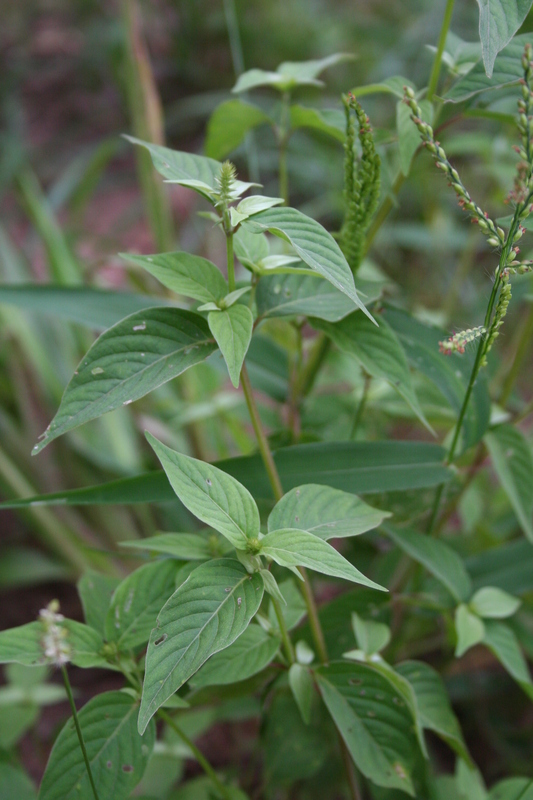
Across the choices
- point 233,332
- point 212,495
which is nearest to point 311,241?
point 233,332

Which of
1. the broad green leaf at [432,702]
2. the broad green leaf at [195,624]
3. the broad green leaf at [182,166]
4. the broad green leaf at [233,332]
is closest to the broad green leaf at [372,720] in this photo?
the broad green leaf at [432,702]

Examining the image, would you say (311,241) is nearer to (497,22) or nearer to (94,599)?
(497,22)

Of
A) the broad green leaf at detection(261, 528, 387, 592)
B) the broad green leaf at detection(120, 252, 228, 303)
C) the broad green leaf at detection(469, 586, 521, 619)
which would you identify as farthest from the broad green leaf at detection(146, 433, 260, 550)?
the broad green leaf at detection(469, 586, 521, 619)

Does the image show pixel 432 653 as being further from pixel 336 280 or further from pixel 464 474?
pixel 336 280

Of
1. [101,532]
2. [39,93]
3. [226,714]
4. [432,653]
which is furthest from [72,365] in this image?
[39,93]

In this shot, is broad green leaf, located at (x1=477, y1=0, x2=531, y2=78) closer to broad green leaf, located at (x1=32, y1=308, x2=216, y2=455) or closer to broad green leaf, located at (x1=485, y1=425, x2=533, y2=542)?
broad green leaf, located at (x1=32, y1=308, x2=216, y2=455)

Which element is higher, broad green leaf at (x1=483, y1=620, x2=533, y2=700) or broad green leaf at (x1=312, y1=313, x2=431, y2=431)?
broad green leaf at (x1=312, y1=313, x2=431, y2=431)
